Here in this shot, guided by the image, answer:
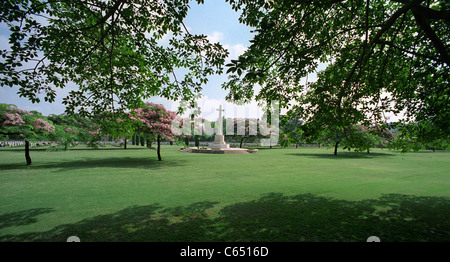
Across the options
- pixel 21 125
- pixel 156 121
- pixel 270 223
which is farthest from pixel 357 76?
pixel 21 125

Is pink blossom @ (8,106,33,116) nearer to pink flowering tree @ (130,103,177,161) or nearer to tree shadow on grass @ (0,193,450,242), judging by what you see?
pink flowering tree @ (130,103,177,161)

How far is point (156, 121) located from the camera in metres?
22.5

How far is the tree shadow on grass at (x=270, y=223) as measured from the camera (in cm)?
495

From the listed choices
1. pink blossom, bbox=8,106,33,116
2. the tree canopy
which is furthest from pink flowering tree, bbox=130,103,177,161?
the tree canopy

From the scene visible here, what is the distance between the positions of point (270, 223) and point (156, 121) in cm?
1894

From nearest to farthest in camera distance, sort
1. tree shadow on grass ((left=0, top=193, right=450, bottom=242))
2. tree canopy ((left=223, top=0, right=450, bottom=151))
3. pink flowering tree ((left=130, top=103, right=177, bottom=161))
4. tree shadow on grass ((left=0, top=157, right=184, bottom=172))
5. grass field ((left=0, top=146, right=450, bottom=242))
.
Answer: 1. tree shadow on grass ((left=0, top=193, right=450, bottom=242))
2. grass field ((left=0, top=146, right=450, bottom=242))
3. tree canopy ((left=223, top=0, right=450, bottom=151))
4. tree shadow on grass ((left=0, top=157, right=184, bottom=172))
5. pink flowering tree ((left=130, top=103, right=177, bottom=161))

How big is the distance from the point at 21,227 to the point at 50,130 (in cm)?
1456

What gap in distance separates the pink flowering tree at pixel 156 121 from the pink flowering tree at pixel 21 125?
717 centimetres

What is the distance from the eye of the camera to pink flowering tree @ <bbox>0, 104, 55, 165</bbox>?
51.3 ft

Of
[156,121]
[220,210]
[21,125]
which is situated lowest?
[220,210]

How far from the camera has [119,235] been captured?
4965 mm

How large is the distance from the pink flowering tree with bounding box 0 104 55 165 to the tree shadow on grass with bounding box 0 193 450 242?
1450 cm

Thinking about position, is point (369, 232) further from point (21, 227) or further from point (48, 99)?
point (48, 99)

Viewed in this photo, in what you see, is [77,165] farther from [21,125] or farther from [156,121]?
[156,121]
